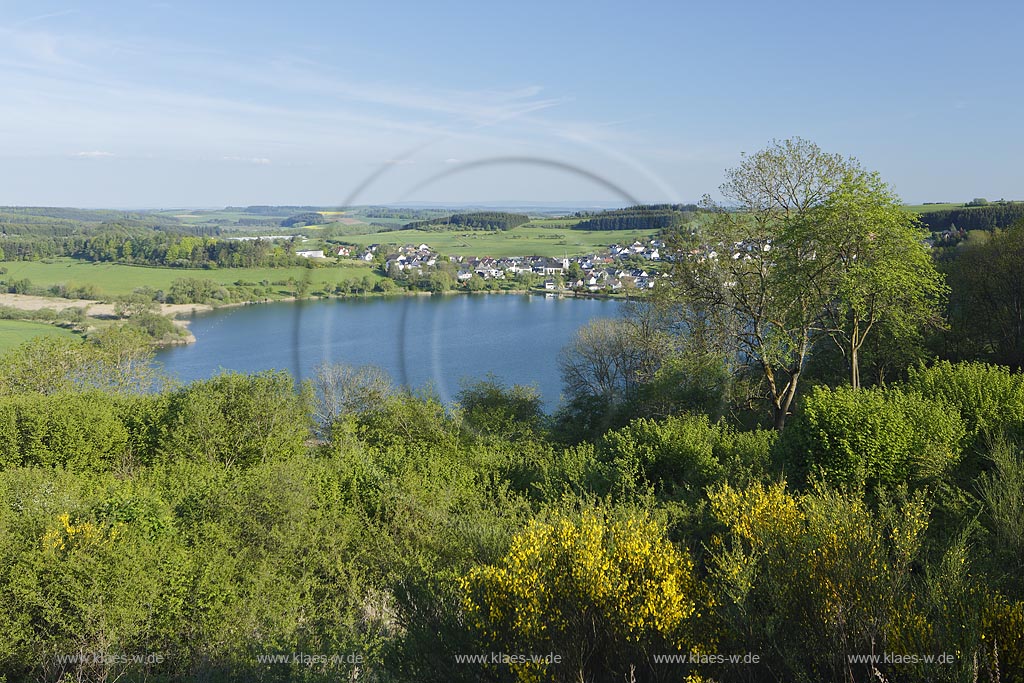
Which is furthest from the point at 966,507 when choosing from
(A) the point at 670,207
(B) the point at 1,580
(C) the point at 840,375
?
(B) the point at 1,580

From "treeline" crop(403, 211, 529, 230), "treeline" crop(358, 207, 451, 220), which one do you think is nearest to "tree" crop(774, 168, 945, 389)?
"treeline" crop(403, 211, 529, 230)

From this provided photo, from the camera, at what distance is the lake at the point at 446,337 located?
1972cm

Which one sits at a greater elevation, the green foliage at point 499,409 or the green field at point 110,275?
the green field at point 110,275

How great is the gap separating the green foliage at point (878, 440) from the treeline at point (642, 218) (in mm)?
4598

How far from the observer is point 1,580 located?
880 cm

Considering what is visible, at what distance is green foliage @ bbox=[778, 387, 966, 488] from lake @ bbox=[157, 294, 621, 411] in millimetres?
7615

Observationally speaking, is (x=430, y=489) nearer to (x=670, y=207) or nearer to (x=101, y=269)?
(x=670, y=207)

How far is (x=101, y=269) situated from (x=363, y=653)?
66.9 metres

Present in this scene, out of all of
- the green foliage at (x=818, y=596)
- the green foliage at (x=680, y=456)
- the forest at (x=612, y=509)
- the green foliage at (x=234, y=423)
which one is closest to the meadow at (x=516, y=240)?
the forest at (x=612, y=509)

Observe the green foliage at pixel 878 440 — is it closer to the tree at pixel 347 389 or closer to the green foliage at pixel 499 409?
the green foliage at pixel 499 409

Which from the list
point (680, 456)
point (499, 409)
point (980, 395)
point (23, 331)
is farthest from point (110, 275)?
point (980, 395)

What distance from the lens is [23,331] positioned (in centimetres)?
4153

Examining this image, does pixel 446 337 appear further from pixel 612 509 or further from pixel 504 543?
pixel 504 543

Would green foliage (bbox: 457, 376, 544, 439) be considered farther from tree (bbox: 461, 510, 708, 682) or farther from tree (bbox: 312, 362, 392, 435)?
tree (bbox: 461, 510, 708, 682)
